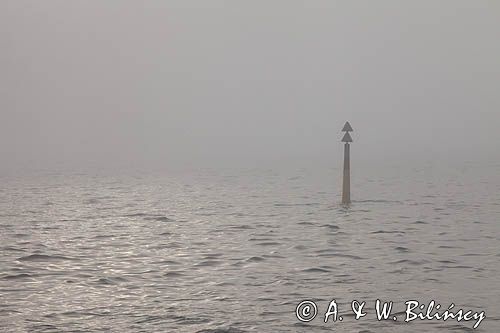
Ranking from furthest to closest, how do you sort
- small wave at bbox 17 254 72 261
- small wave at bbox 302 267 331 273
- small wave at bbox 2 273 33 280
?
small wave at bbox 17 254 72 261 < small wave at bbox 302 267 331 273 < small wave at bbox 2 273 33 280

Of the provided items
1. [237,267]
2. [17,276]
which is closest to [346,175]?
[237,267]

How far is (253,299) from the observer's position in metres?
19.9

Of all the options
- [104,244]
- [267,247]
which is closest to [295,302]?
[267,247]

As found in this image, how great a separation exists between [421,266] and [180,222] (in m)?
20.4

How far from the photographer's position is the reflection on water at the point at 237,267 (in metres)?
17.8

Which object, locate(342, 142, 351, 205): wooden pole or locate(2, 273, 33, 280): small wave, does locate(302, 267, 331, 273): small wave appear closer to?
locate(2, 273, 33, 280): small wave

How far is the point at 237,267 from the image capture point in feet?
82.6

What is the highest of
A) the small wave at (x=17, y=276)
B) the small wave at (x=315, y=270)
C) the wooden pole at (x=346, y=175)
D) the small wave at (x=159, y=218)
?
the wooden pole at (x=346, y=175)

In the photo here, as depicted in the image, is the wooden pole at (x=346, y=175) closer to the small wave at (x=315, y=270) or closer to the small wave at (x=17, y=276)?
the small wave at (x=315, y=270)

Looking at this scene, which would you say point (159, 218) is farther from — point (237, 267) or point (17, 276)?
point (17, 276)

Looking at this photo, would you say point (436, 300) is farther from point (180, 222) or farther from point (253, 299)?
point (180, 222)

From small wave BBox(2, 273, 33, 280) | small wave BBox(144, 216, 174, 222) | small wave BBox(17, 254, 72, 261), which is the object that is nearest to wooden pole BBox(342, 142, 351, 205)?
small wave BBox(144, 216, 174, 222)

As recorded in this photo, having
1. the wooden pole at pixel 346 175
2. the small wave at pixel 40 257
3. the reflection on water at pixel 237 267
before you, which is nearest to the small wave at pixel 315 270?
the reflection on water at pixel 237 267

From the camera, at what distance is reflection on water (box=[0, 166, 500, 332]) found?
58.4 ft
